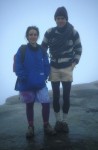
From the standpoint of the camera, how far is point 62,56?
7.43 m

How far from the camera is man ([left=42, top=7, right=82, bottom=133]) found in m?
7.39

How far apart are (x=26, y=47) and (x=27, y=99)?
1379mm

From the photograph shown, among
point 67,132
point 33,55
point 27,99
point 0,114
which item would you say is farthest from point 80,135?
point 0,114

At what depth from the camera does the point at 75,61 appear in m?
7.55

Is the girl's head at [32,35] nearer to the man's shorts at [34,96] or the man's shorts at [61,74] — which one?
the man's shorts at [61,74]

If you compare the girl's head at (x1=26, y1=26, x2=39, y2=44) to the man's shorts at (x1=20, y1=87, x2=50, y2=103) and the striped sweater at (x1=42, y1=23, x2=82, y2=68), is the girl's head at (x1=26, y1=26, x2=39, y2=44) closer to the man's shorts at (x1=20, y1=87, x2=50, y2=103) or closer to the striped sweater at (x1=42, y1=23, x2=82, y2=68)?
the striped sweater at (x1=42, y1=23, x2=82, y2=68)

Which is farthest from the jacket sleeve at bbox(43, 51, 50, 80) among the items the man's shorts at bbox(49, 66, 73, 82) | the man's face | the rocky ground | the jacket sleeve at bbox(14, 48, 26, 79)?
the rocky ground

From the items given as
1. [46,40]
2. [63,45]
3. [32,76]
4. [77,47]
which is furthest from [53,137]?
[46,40]

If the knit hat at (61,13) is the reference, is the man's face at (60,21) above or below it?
below

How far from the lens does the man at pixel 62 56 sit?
24.3 feet

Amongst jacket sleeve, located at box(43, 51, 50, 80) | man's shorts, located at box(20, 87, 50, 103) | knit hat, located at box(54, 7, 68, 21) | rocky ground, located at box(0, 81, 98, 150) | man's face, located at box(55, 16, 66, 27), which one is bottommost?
rocky ground, located at box(0, 81, 98, 150)

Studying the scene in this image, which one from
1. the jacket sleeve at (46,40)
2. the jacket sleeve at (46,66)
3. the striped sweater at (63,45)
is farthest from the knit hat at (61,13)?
the jacket sleeve at (46,66)

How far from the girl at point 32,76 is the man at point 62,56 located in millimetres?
368

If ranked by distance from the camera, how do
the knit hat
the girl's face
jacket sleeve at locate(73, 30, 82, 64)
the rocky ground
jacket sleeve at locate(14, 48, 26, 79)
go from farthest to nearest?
1. jacket sleeve at locate(73, 30, 82, 64)
2. the knit hat
3. the girl's face
4. jacket sleeve at locate(14, 48, 26, 79)
5. the rocky ground
